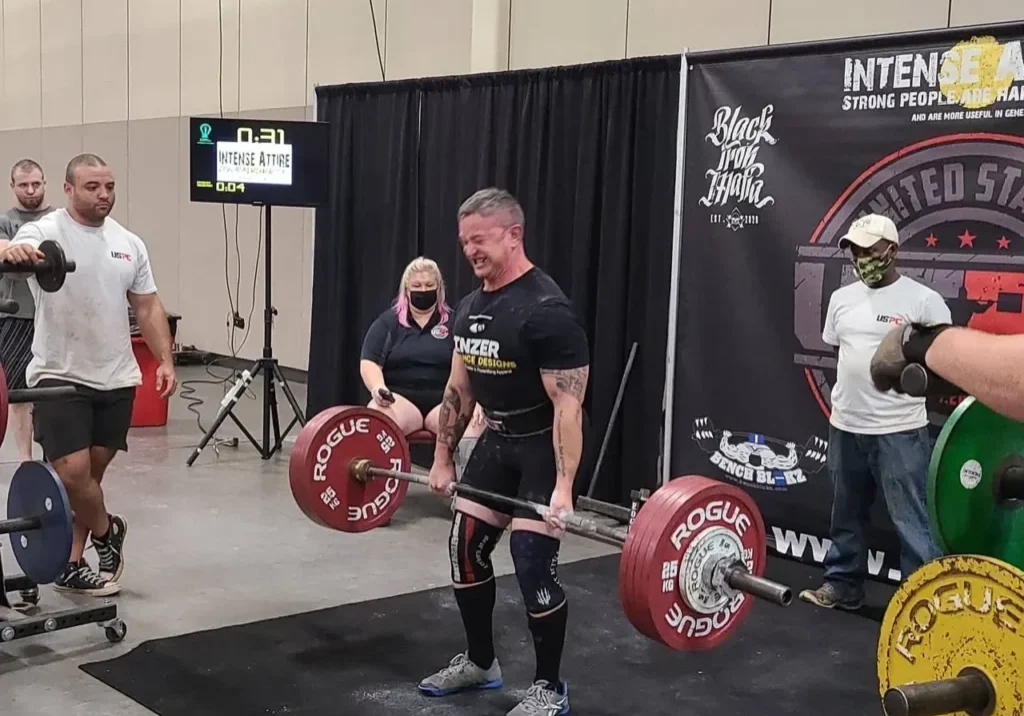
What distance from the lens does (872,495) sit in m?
3.87

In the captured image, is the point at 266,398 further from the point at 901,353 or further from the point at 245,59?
the point at 901,353

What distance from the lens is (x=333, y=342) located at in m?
6.31

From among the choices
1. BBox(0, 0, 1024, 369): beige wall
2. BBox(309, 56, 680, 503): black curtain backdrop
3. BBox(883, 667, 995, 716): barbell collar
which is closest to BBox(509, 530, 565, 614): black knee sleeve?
BBox(883, 667, 995, 716): barbell collar

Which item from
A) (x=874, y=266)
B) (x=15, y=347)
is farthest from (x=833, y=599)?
(x=15, y=347)

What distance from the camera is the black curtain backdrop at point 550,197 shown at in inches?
191

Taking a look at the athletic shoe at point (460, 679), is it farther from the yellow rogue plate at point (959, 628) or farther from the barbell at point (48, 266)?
the barbell at point (48, 266)

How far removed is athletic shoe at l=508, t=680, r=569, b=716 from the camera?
→ 114 inches


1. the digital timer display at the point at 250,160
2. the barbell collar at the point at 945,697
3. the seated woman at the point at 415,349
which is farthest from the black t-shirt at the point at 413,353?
the barbell collar at the point at 945,697

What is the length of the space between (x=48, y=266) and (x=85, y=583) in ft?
3.91

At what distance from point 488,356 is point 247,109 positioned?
608cm

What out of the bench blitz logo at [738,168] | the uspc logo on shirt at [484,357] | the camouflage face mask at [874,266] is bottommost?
the uspc logo on shirt at [484,357]

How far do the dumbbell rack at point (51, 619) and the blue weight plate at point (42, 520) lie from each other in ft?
0.37

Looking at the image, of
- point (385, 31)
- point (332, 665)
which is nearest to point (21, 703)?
point (332, 665)

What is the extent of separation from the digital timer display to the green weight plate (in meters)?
4.12
